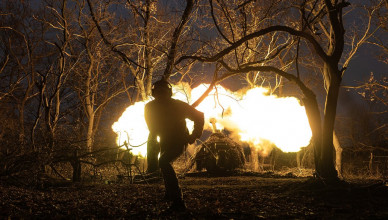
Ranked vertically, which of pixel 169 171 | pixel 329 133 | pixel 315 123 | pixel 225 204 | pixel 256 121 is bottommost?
pixel 225 204

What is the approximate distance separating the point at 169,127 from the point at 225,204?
72.3 inches

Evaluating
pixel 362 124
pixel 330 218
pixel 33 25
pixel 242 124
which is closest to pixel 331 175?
pixel 330 218

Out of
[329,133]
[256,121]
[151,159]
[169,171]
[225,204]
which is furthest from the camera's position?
[256,121]

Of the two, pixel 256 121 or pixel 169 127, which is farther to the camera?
pixel 256 121

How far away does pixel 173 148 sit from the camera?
5887mm

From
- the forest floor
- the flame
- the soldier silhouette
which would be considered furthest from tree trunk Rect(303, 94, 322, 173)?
the soldier silhouette

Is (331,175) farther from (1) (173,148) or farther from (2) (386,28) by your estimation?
(2) (386,28)

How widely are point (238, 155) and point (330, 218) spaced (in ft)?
32.8

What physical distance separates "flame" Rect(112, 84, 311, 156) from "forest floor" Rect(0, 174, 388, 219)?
4.99 meters

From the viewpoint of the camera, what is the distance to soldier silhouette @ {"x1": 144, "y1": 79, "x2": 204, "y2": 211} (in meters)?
5.85

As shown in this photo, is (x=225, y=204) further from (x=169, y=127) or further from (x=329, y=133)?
(x=329, y=133)

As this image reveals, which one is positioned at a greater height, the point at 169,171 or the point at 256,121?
the point at 256,121

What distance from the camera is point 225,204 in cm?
609

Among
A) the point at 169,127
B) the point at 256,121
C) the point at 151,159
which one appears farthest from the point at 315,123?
the point at 256,121
